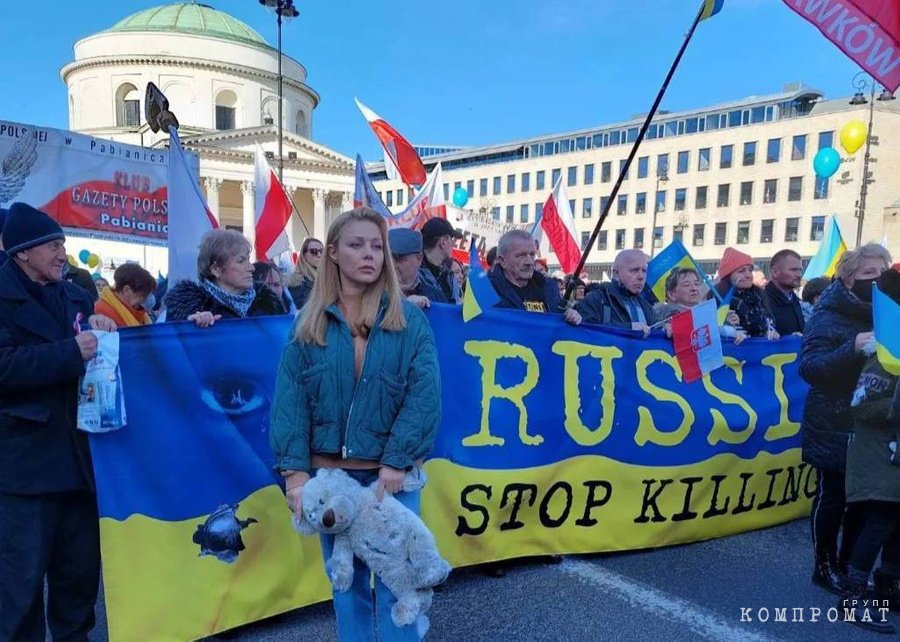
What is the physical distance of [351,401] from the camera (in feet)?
7.12

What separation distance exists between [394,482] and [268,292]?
193 cm

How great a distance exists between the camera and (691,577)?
368cm

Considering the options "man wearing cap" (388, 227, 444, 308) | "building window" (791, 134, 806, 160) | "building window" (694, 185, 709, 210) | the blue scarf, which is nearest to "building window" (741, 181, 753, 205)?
"building window" (694, 185, 709, 210)

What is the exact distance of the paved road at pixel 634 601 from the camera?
310 centimetres

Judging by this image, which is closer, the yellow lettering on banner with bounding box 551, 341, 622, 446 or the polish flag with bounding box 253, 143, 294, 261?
the yellow lettering on banner with bounding box 551, 341, 622, 446

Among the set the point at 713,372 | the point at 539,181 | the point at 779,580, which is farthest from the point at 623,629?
the point at 539,181

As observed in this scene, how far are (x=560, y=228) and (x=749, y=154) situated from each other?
51.7 m

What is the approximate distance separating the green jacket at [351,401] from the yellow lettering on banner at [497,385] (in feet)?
4.57

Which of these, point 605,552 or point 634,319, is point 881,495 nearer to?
point 605,552

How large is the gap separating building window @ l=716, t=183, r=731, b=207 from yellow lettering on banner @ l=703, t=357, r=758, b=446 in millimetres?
56806

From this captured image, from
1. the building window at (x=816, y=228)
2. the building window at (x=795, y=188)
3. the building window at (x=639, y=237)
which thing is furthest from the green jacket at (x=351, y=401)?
the building window at (x=639, y=237)

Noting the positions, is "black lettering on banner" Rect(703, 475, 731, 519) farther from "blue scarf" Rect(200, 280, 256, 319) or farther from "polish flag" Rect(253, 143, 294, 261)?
"polish flag" Rect(253, 143, 294, 261)

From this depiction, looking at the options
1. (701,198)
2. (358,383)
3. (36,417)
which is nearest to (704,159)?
(701,198)

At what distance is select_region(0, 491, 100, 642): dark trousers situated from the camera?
2.57m
